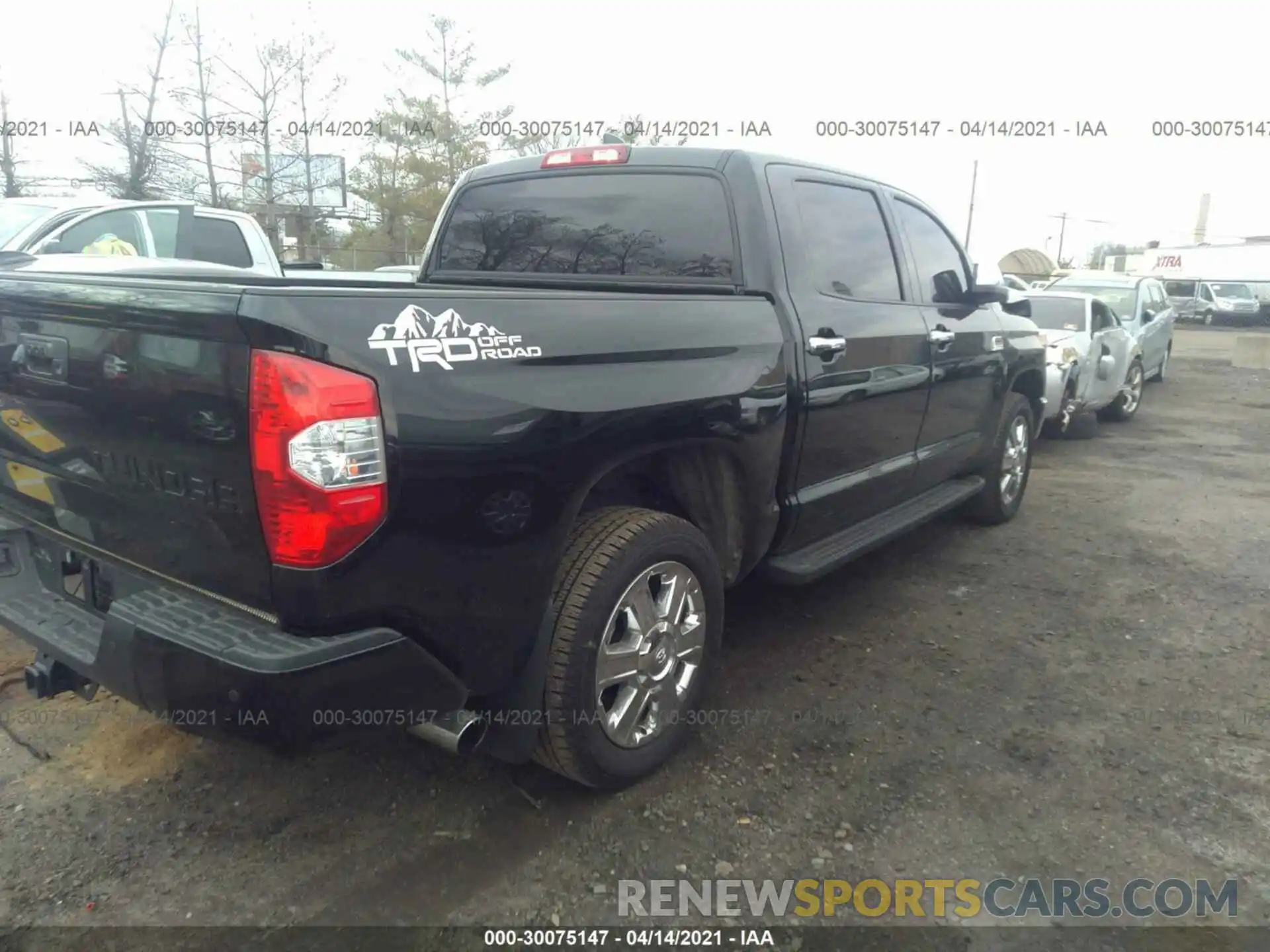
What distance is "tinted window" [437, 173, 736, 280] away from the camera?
3492 millimetres

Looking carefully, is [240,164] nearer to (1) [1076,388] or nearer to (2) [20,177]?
(2) [20,177]

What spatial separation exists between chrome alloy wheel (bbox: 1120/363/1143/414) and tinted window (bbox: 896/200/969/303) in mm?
6922

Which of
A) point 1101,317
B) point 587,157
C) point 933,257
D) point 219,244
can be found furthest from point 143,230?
point 1101,317

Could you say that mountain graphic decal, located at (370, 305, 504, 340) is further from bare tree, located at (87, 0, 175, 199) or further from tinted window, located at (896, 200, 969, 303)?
bare tree, located at (87, 0, 175, 199)

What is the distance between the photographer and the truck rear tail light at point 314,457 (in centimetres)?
192

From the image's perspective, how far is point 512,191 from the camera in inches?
158

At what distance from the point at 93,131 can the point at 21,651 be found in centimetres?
1472

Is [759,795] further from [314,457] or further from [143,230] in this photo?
[143,230]

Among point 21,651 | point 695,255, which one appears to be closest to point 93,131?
point 21,651

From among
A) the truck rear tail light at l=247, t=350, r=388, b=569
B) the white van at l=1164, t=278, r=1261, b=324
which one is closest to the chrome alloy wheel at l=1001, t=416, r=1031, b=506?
the truck rear tail light at l=247, t=350, r=388, b=569

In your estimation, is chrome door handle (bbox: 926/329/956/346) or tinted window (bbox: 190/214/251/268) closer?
chrome door handle (bbox: 926/329/956/346)

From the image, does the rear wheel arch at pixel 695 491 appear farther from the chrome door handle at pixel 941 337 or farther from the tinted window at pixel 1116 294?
the tinted window at pixel 1116 294

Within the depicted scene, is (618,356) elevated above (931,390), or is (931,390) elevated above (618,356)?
(618,356)

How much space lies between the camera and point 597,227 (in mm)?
3719
